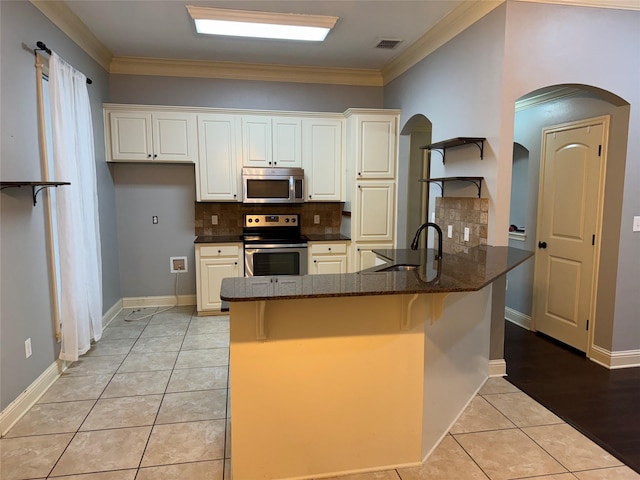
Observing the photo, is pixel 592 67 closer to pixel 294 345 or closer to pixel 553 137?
pixel 553 137

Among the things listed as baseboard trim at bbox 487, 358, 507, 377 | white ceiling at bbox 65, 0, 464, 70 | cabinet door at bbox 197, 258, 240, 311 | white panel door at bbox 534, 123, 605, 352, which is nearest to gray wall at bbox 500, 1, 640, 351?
white panel door at bbox 534, 123, 605, 352

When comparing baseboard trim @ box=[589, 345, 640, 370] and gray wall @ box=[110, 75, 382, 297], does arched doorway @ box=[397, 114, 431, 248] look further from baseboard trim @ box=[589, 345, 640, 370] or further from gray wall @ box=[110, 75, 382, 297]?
baseboard trim @ box=[589, 345, 640, 370]

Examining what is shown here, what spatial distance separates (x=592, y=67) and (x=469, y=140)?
Result: 1.01 meters

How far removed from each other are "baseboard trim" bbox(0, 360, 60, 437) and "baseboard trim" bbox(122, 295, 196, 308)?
5.83ft

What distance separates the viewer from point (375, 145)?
460 cm

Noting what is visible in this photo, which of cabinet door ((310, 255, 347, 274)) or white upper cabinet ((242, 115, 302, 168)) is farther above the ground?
white upper cabinet ((242, 115, 302, 168))

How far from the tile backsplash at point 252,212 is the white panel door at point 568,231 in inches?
93.3

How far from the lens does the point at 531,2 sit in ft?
9.12

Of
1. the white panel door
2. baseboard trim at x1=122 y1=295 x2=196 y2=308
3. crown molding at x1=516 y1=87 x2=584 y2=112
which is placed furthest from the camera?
baseboard trim at x1=122 y1=295 x2=196 y2=308

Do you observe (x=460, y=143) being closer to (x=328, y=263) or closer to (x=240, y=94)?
(x=328, y=263)

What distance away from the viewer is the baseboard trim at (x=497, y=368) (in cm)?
311

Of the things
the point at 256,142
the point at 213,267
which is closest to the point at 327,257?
the point at 213,267

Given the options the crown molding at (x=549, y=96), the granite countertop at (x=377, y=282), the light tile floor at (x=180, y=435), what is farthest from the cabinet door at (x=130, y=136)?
the crown molding at (x=549, y=96)

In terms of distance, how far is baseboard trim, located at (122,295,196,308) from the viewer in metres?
4.91
